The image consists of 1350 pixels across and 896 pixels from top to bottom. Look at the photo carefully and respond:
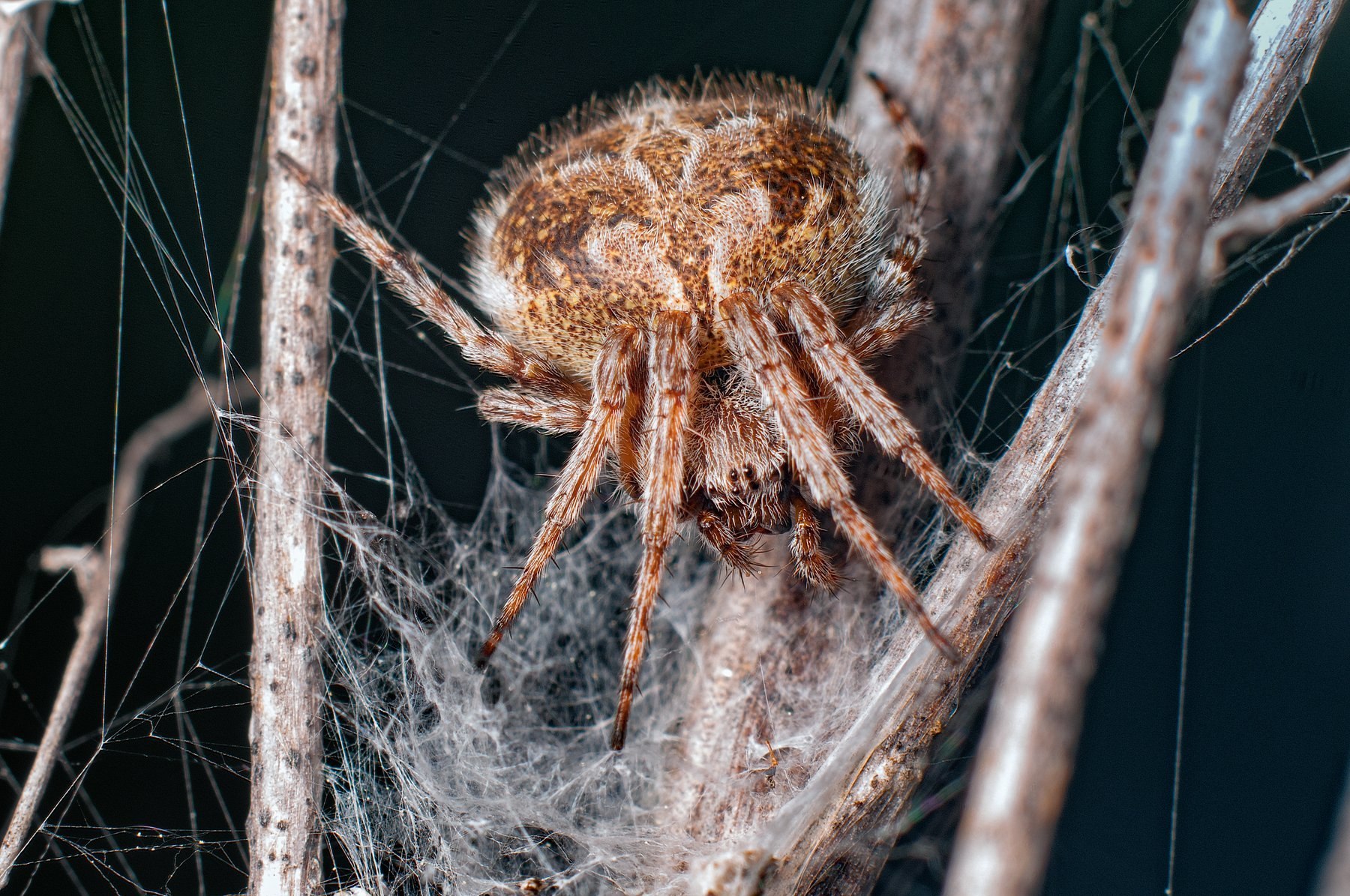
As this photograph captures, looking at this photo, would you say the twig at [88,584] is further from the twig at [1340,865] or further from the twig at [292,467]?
the twig at [1340,865]

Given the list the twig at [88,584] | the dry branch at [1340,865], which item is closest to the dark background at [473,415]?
the twig at [88,584]

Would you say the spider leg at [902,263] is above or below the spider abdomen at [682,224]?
below

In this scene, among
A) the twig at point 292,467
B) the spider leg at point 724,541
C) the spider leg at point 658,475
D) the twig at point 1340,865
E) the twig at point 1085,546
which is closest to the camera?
the twig at point 1085,546

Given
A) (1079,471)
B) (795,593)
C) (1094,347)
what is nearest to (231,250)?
(795,593)

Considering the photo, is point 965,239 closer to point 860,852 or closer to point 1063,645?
point 860,852

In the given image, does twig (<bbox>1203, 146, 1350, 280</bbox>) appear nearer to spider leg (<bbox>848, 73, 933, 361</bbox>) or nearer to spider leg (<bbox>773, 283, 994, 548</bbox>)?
spider leg (<bbox>773, 283, 994, 548</bbox>)

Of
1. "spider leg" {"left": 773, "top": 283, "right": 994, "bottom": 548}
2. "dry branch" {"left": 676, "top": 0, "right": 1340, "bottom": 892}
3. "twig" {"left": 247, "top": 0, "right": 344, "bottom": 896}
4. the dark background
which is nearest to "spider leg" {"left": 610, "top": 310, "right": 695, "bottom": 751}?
"spider leg" {"left": 773, "top": 283, "right": 994, "bottom": 548}

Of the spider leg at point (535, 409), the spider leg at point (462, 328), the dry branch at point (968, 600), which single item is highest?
the spider leg at point (462, 328)
